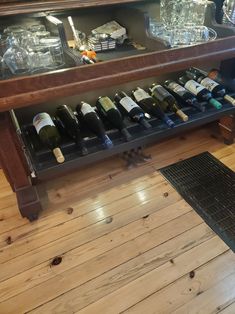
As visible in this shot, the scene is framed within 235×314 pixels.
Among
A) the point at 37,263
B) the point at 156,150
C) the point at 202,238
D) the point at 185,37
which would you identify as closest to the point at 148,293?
the point at 202,238

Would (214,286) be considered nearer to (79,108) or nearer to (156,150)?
(156,150)

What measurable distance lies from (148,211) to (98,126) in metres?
0.50

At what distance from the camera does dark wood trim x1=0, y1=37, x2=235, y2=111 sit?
2.88 feet

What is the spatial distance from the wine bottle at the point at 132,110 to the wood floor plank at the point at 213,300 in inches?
31.0

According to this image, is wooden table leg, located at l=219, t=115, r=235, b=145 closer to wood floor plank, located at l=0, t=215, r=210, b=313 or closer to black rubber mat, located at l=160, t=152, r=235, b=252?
black rubber mat, located at l=160, t=152, r=235, b=252

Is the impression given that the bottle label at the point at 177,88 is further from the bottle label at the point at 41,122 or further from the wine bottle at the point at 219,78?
the bottle label at the point at 41,122

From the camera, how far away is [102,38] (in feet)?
4.07

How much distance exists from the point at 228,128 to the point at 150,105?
59cm

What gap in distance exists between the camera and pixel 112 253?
1.15 m

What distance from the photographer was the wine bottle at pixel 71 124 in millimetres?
1290

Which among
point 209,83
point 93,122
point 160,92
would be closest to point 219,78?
point 209,83

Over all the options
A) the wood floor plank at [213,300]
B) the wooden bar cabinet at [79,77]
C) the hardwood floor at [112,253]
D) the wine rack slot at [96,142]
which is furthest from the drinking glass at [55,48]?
the wood floor plank at [213,300]

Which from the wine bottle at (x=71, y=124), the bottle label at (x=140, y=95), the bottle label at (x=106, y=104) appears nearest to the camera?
the wine bottle at (x=71, y=124)

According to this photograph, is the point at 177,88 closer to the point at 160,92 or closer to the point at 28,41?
the point at 160,92
